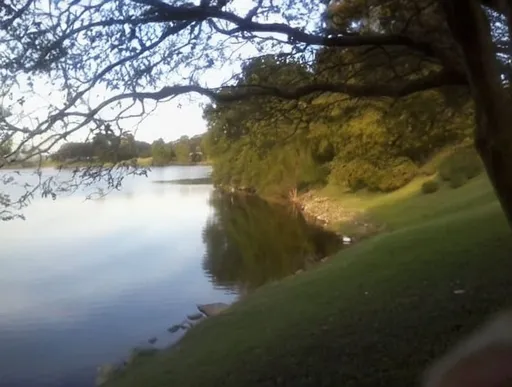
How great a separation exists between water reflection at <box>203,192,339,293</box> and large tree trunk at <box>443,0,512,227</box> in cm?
1823

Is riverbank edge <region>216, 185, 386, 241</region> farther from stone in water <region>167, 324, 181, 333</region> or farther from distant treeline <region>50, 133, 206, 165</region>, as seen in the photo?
distant treeline <region>50, 133, 206, 165</region>

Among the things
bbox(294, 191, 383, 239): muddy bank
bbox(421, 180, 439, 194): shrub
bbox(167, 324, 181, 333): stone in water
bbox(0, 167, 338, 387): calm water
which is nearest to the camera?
bbox(0, 167, 338, 387): calm water

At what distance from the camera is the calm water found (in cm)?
1789

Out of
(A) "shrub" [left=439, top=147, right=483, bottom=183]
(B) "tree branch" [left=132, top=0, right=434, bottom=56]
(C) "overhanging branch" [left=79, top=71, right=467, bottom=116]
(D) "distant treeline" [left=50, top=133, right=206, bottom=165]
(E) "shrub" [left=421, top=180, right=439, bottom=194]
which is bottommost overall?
(E) "shrub" [left=421, top=180, right=439, bottom=194]

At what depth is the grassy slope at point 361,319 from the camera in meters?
8.48

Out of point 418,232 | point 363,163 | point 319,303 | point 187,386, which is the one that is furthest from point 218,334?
point 363,163

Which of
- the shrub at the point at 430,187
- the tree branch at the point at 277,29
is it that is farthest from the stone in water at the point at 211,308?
the shrub at the point at 430,187

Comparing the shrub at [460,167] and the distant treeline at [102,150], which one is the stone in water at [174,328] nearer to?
the distant treeline at [102,150]

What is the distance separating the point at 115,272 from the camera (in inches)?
1103

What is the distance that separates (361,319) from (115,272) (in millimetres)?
18651

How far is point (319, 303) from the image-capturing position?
44.8 feet

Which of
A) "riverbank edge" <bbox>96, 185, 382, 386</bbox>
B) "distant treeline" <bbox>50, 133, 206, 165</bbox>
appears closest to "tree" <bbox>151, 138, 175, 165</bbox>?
"distant treeline" <bbox>50, 133, 206, 165</bbox>

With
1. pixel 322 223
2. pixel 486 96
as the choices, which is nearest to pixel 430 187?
pixel 322 223

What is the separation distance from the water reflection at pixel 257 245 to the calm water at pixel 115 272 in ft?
0.17
